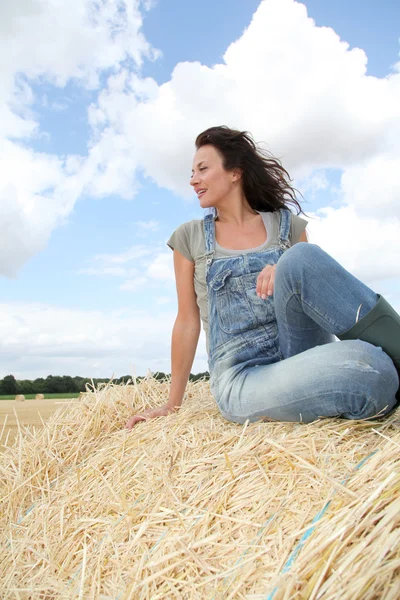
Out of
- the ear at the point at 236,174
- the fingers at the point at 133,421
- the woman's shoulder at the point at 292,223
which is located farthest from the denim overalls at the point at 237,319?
the ear at the point at 236,174

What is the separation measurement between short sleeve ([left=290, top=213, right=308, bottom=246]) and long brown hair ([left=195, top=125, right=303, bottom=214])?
5.2 inches

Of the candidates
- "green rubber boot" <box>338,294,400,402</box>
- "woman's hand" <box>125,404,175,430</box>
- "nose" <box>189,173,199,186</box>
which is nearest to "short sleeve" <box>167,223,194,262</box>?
"nose" <box>189,173,199,186</box>

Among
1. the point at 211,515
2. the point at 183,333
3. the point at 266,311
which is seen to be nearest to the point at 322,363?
the point at 266,311

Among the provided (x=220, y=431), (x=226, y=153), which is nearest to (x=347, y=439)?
(x=220, y=431)

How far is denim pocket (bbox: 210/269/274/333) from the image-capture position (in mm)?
2504

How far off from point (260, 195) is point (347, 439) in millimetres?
1496

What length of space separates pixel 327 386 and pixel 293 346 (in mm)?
401

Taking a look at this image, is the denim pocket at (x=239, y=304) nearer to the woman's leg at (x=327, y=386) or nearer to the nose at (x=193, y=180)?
the woman's leg at (x=327, y=386)

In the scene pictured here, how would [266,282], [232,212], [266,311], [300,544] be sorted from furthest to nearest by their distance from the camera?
[232,212]
[266,311]
[266,282]
[300,544]

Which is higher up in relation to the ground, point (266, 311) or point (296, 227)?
point (296, 227)

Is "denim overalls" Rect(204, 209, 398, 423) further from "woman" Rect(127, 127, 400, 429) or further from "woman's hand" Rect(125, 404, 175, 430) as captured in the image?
"woman's hand" Rect(125, 404, 175, 430)

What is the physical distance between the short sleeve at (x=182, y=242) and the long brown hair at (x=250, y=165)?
1.32 feet

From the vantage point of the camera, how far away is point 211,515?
5.15ft

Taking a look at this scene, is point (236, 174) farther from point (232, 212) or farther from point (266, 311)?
point (266, 311)
